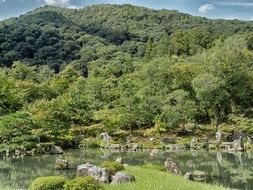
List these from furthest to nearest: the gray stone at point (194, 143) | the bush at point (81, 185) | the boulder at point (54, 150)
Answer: the gray stone at point (194, 143), the boulder at point (54, 150), the bush at point (81, 185)

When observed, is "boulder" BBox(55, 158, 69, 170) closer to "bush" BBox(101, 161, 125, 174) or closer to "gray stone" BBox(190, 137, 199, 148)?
"bush" BBox(101, 161, 125, 174)

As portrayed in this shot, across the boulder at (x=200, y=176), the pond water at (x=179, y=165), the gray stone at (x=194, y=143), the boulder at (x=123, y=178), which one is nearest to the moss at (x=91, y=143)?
the pond water at (x=179, y=165)

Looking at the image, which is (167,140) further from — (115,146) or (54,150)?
(54,150)

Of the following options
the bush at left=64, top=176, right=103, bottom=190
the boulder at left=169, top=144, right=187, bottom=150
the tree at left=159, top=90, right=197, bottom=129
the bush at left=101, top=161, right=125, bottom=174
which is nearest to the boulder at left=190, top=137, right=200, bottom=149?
the boulder at left=169, top=144, right=187, bottom=150

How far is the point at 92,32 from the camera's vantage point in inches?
5246

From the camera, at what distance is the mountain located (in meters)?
106

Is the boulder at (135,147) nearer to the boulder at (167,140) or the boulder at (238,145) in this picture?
the boulder at (167,140)

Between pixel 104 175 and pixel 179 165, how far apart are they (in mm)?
14070

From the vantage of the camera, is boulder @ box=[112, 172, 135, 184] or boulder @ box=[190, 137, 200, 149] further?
boulder @ box=[190, 137, 200, 149]

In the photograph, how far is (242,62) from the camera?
60688 millimetres

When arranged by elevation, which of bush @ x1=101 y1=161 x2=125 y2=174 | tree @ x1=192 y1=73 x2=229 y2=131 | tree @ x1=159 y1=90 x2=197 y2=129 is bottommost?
bush @ x1=101 y1=161 x2=125 y2=174

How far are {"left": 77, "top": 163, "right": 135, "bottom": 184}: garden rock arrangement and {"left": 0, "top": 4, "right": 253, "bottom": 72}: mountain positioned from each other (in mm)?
67961

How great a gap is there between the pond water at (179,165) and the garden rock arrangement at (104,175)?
338cm

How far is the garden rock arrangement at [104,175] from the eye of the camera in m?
18.0
